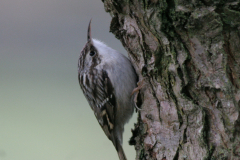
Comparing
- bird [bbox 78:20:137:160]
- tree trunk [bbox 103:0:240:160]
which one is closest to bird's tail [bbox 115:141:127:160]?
bird [bbox 78:20:137:160]

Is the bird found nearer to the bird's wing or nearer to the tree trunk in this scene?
the bird's wing

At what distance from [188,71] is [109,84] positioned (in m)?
0.86

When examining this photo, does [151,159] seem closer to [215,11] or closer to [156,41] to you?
[156,41]

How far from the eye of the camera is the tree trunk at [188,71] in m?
1.20

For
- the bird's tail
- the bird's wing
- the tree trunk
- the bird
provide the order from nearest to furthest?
1. the tree trunk
2. the bird
3. the bird's wing
4. the bird's tail

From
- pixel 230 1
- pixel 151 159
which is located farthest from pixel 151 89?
pixel 230 1

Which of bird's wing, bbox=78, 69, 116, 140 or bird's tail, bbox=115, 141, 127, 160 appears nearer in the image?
bird's wing, bbox=78, 69, 116, 140

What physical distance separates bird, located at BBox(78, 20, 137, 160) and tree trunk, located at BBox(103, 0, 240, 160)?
1.20 ft

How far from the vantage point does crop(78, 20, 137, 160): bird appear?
2004mm

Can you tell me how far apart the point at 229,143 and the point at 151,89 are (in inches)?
21.6

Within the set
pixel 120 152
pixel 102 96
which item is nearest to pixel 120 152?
pixel 120 152

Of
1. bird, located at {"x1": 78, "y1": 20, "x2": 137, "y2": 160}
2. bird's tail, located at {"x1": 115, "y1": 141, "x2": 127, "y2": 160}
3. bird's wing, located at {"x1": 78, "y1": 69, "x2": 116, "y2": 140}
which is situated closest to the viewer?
bird, located at {"x1": 78, "y1": 20, "x2": 137, "y2": 160}

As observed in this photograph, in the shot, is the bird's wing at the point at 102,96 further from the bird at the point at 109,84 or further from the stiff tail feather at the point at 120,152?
the stiff tail feather at the point at 120,152

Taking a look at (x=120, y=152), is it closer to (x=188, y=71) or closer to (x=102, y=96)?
(x=102, y=96)
